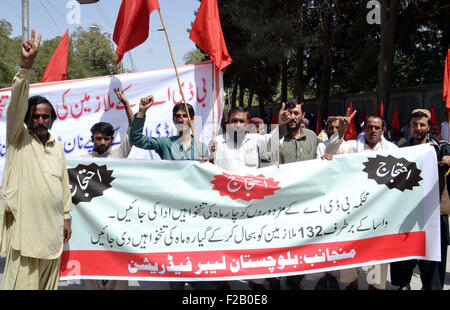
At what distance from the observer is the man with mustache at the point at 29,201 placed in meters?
2.74

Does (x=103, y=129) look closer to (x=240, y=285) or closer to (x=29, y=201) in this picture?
(x=29, y=201)

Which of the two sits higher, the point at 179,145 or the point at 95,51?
the point at 95,51

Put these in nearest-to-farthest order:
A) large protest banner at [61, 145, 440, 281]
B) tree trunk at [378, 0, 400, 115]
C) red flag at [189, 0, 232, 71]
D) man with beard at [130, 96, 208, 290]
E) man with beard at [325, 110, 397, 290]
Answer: large protest banner at [61, 145, 440, 281] → man with beard at [130, 96, 208, 290] → man with beard at [325, 110, 397, 290] → red flag at [189, 0, 232, 71] → tree trunk at [378, 0, 400, 115]

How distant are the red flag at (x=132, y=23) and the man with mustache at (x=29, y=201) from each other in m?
1.74

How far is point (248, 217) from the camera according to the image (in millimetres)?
3615

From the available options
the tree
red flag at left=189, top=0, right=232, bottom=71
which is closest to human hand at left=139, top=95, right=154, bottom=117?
red flag at left=189, top=0, right=232, bottom=71

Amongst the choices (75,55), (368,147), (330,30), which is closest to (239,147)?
(368,147)

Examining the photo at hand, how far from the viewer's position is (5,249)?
283 centimetres

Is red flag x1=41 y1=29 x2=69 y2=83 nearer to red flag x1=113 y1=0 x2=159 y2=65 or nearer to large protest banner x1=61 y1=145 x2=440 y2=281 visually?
red flag x1=113 y1=0 x2=159 y2=65

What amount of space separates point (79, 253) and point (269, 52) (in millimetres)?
12463

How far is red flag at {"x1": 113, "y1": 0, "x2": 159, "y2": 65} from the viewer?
4.27 m

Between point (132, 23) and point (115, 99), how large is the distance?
92 centimetres

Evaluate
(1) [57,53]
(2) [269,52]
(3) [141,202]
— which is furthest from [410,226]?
(2) [269,52]
